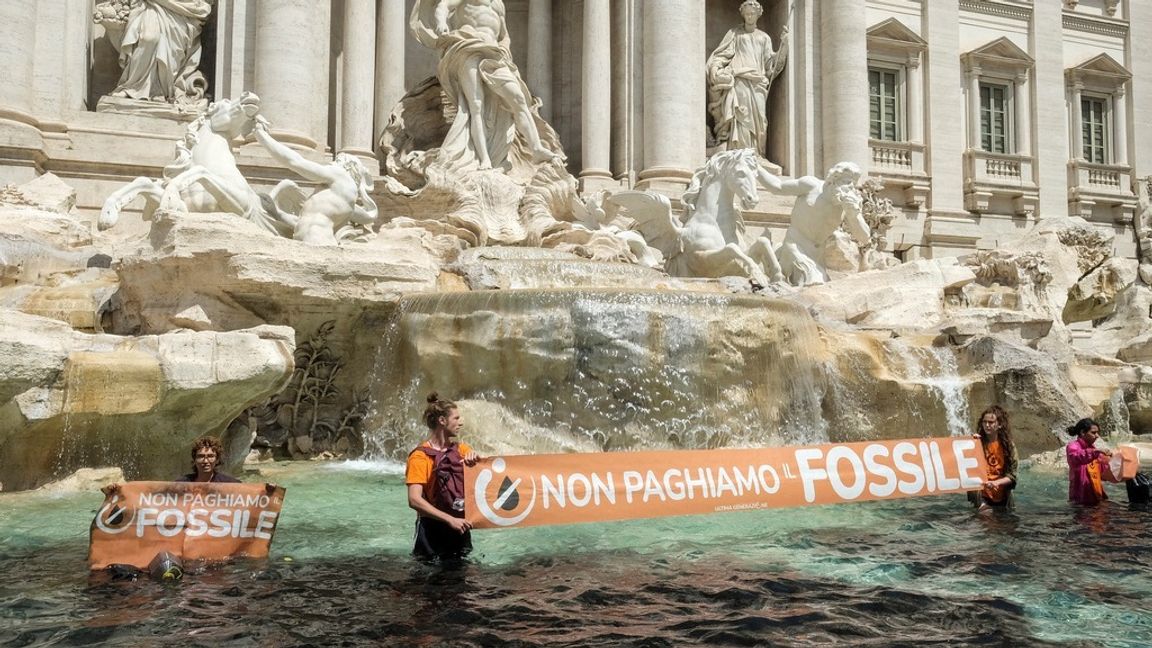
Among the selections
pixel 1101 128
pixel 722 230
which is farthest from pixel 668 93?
pixel 1101 128

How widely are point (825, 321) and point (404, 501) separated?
561cm

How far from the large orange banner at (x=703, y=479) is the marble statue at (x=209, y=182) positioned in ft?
20.7

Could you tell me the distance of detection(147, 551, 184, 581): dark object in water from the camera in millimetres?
3994

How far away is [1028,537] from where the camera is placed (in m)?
5.02

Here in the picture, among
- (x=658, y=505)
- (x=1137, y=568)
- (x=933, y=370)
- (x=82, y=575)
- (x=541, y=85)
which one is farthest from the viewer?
(x=541, y=85)

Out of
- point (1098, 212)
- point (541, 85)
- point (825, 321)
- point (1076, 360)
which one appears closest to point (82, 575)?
point (825, 321)

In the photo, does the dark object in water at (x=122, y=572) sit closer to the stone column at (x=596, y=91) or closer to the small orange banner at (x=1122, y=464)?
the small orange banner at (x=1122, y=464)

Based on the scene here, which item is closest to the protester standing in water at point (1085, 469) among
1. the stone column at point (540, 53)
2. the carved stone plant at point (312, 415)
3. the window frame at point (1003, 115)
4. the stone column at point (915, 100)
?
the carved stone plant at point (312, 415)

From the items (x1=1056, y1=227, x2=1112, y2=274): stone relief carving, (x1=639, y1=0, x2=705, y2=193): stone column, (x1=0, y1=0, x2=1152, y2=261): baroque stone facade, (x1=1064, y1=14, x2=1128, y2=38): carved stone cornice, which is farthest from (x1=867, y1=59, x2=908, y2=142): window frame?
(x1=639, y1=0, x2=705, y2=193): stone column

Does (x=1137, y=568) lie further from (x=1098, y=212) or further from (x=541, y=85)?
(x=1098, y=212)

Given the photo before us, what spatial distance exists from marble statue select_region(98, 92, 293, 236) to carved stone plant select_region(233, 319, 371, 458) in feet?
7.19

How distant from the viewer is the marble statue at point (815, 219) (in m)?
11.9

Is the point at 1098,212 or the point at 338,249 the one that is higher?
the point at 1098,212

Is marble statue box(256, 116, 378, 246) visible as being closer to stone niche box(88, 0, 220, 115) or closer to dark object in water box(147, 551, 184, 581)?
stone niche box(88, 0, 220, 115)
